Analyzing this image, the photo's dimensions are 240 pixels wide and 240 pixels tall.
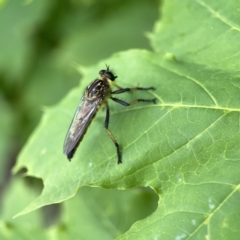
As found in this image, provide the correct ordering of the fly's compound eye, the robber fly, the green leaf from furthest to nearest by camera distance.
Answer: the fly's compound eye, the robber fly, the green leaf

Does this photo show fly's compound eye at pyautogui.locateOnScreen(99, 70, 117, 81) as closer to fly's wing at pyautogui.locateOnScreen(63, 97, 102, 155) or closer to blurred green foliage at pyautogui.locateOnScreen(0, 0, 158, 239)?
fly's wing at pyautogui.locateOnScreen(63, 97, 102, 155)

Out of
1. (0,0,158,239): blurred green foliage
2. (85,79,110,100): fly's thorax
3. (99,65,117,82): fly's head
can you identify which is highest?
(99,65,117,82): fly's head

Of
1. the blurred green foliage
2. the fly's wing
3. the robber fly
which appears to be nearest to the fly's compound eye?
the robber fly

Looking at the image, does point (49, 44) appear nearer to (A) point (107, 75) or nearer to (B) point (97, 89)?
(B) point (97, 89)

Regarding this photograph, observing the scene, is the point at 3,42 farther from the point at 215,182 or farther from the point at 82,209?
the point at 215,182

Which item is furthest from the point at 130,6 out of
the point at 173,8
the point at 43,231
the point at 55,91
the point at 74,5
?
the point at 43,231

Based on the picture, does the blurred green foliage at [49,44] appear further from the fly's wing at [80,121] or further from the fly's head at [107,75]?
the fly's wing at [80,121]

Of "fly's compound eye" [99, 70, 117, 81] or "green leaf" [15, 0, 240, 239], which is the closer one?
"green leaf" [15, 0, 240, 239]

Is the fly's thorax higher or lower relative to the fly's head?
lower
